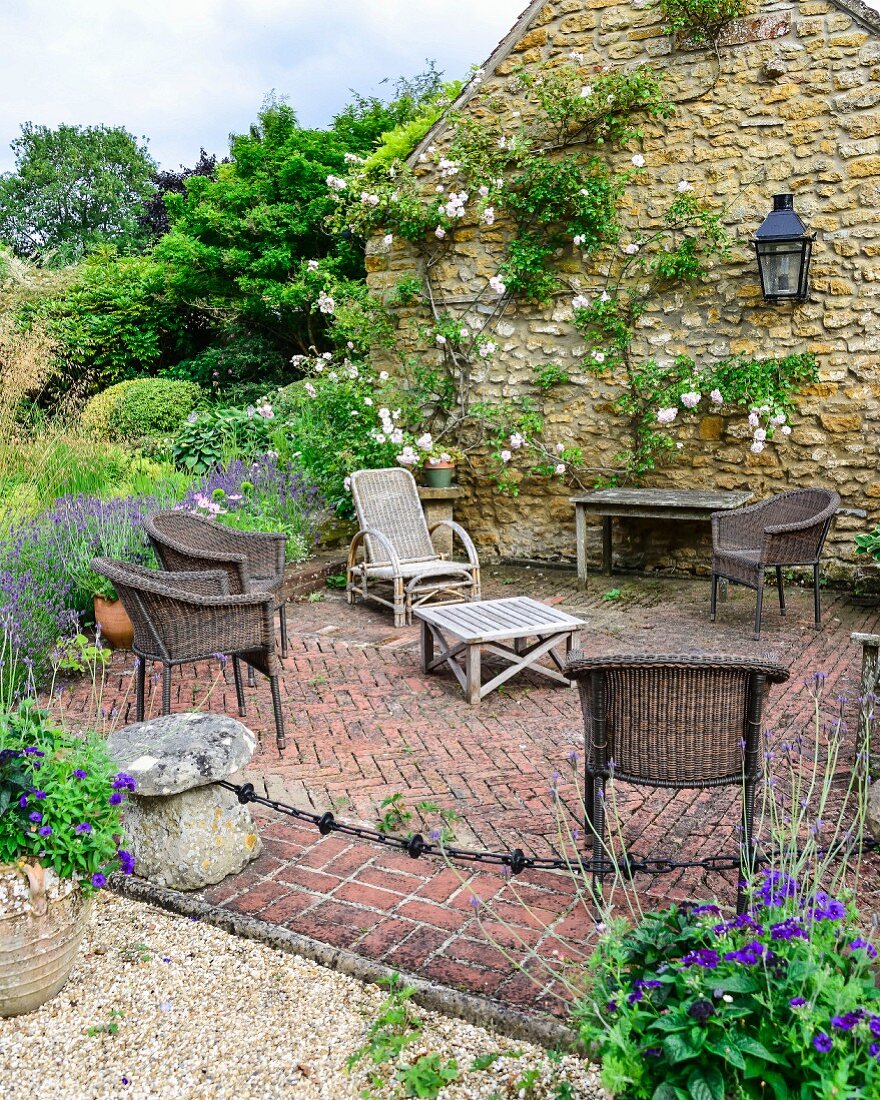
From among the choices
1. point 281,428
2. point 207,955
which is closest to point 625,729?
point 207,955

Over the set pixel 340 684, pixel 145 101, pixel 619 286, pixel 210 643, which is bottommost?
pixel 340 684

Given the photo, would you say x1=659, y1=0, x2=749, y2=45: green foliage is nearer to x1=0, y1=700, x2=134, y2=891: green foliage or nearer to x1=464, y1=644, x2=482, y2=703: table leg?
x1=464, y1=644, x2=482, y2=703: table leg

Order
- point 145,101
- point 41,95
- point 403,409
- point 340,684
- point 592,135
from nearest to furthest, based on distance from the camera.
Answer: point 340,684
point 592,135
point 403,409
point 145,101
point 41,95

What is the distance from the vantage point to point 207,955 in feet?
8.79

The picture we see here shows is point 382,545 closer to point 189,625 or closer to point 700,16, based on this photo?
point 189,625

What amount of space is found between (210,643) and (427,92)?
1338cm

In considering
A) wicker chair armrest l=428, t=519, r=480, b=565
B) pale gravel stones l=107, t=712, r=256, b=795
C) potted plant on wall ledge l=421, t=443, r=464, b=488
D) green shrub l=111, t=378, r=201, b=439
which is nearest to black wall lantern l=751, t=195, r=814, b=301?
potted plant on wall ledge l=421, t=443, r=464, b=488

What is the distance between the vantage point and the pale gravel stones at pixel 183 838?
3.01 m

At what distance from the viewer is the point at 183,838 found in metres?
3.01

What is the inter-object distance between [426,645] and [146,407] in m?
7.65

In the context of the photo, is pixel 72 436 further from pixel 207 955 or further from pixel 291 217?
pixel 291 217

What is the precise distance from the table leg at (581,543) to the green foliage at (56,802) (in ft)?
17.5

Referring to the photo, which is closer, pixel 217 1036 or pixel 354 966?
pixel 217 1036

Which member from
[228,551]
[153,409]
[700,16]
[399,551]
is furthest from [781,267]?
[153,409]
